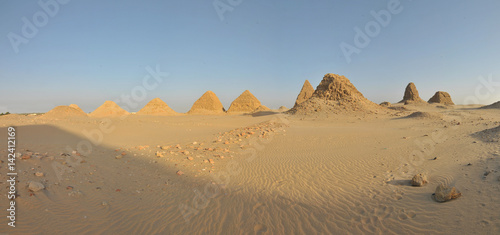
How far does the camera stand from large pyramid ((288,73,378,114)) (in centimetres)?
2885

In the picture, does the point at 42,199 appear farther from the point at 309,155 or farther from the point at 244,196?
the point at 309,155

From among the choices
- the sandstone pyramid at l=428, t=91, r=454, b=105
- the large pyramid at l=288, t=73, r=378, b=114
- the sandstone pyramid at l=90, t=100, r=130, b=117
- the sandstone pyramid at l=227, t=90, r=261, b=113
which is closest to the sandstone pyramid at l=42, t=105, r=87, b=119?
the sandstone pyramid at l=90, t=100, r=130, b=117

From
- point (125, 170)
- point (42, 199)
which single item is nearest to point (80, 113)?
point (125, 170)

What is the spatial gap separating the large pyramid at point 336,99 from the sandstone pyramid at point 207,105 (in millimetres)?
23063

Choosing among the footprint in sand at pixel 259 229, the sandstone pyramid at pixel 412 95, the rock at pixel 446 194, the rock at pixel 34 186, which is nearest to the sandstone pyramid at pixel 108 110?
the rock at pixel 34 186

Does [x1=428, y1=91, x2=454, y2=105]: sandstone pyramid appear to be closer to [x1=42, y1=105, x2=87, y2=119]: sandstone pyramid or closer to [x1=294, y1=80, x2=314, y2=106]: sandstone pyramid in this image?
[x1=294, y1=80, x2=314, y2=106]: sandstone pyramid

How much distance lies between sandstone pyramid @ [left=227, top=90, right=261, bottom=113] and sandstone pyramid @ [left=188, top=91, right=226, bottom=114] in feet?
10.8

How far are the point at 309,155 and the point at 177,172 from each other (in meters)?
6.01

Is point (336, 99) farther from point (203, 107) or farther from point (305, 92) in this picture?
point (203, 107)

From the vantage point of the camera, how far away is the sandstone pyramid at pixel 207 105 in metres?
49.3

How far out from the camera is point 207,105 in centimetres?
4984

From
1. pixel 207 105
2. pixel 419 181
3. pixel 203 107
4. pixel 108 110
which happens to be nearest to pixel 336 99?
pixel 419 181

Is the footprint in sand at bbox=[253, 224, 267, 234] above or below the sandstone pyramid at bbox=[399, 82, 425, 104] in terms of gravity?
below

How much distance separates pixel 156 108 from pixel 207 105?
39.5 ft
